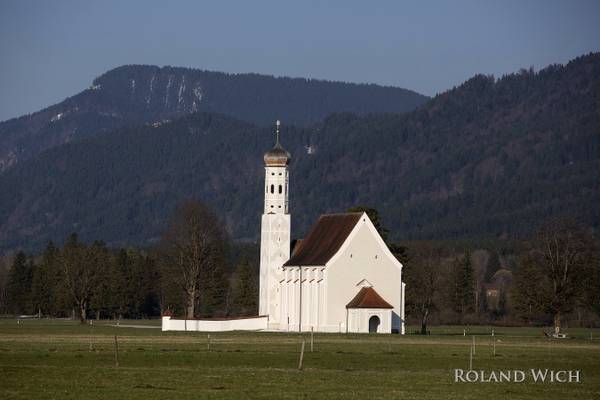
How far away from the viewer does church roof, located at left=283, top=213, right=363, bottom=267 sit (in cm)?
10419

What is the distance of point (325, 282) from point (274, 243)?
27.6ft

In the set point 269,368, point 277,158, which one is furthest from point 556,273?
Result: point 269,368

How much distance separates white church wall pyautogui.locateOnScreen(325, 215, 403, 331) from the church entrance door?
1195mm

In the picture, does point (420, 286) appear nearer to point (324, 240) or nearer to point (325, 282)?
point (324, 240)

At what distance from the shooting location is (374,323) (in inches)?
4016

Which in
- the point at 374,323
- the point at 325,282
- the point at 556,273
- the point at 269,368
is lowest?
the point at 269,368

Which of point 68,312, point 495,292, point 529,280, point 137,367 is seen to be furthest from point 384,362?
point 495,292

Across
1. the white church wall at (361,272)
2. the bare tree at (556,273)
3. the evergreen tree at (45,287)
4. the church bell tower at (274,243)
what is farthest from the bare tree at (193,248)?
the bare tree at (556,273)

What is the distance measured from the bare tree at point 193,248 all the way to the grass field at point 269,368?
36599mm

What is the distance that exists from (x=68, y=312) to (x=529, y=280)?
6187 cm

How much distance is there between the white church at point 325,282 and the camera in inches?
4006

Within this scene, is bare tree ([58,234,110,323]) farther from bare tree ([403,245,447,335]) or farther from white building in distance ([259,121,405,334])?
bare tree ([403,245,447,335])

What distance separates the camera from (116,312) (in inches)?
5492

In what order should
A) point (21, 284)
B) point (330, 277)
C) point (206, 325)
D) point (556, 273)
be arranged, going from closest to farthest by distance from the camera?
point (556, 273)
point (206, 325)
point (330, 277)
point (21, 284)
